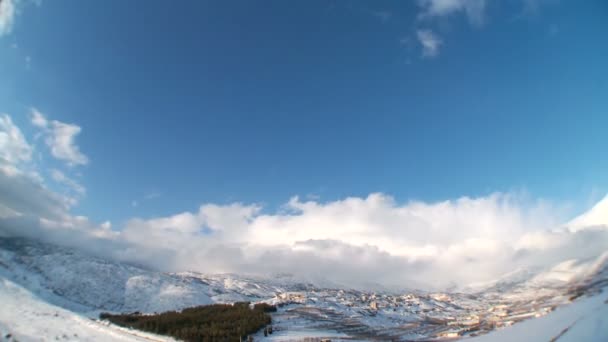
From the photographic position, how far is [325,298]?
78125mm

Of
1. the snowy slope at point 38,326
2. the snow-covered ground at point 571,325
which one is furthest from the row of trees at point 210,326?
the snow-covered ground at point 571,325

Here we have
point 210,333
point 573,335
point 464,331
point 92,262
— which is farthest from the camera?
point 92,262

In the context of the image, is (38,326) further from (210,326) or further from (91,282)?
(91,282)

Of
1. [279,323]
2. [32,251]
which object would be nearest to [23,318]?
[279,323]

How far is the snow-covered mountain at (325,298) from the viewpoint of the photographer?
9.73 feet

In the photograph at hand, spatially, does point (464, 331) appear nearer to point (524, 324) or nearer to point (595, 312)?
point (524, 324)

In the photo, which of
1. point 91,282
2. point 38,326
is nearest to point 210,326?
point 38,326

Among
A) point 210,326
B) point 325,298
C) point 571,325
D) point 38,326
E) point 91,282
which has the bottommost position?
point 210,326

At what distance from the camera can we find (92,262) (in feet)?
482

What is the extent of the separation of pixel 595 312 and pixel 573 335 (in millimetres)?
291

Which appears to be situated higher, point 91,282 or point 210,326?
point 91,282

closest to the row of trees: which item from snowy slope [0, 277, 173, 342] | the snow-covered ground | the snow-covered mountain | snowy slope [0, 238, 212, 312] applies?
the snow-covered mountain

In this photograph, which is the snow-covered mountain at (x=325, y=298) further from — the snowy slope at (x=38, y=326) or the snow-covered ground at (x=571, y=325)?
the snowy slope at (x=38, y=326)

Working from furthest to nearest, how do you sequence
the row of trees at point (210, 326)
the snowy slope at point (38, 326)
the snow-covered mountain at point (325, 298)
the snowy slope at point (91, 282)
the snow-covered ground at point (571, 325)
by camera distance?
the snowy slope at point (91, 282), the row of trees at point (210, 326), the snowy slope at point (38, 326), the snow-covered mountain at point (325, 298), the snow-covered ground at point (571, 325)
